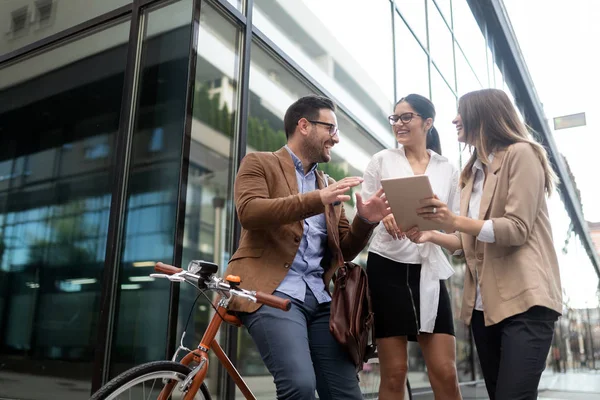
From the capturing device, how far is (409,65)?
7.21 meters

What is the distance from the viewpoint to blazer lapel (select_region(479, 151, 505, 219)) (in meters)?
2.13

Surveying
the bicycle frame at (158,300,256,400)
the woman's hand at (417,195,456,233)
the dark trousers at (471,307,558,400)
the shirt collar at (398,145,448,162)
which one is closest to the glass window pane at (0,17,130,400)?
the bicycle frame at (158,300,256,400)

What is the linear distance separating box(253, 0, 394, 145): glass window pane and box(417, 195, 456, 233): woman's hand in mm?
2570

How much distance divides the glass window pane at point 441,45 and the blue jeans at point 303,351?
6750 mm

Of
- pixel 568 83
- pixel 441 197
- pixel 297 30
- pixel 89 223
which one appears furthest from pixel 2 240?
pixel 568 83

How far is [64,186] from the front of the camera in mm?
3953

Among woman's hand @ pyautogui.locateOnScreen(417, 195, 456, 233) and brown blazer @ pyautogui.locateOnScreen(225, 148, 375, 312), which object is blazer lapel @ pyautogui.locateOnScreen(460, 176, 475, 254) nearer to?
woman's hand @ pyautogui.locateOnScreen(417, 195, 456, 233)

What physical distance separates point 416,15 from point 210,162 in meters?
5.41

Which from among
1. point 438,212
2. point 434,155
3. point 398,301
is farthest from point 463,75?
point 438,212

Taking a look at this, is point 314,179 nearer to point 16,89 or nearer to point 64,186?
point 64,186

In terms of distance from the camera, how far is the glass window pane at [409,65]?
6883mm

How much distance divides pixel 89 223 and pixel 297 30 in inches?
96.4

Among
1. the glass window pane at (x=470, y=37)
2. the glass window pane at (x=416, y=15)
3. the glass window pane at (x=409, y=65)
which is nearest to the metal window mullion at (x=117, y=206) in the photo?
the glass window pane at (x=409, y=65)

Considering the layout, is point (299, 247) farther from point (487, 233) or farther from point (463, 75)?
point (463, 75)
